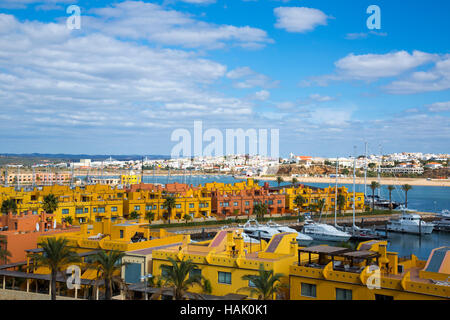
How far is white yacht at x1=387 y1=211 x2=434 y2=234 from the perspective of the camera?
213 feet

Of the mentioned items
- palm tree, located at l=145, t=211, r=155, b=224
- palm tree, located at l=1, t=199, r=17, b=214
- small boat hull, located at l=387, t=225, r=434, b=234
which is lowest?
small boat hull, located at l=387, t=225, r=434, b=234

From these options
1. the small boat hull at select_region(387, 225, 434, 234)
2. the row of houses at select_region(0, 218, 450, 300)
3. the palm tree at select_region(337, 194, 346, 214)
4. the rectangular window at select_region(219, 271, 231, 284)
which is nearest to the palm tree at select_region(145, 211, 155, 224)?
the row of houses at select_region(0, 218, 450, 300)

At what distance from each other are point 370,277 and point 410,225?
2018 inches

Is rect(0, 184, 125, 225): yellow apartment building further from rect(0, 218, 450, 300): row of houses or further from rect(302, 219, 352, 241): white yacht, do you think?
rect(0, 218, 450, 300): row of houses

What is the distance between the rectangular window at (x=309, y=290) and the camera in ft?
65.7

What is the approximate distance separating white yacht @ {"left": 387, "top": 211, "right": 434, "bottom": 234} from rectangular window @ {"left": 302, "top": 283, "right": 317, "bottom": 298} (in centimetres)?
4968

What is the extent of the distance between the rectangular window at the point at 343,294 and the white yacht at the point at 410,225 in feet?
164

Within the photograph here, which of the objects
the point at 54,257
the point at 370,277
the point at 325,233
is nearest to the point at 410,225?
the point at 325,233

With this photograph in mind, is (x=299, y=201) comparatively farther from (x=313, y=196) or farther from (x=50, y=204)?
(x=50, y=204)

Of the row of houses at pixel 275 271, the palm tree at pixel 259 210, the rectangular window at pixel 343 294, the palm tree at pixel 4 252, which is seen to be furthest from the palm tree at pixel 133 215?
the rectangular window at pixel 343 294

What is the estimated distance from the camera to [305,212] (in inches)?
3049

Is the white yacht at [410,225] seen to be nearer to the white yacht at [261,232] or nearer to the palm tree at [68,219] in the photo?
the white yacht at [261,232]

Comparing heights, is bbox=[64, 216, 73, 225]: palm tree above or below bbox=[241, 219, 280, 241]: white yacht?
above
